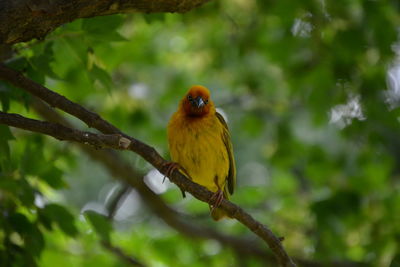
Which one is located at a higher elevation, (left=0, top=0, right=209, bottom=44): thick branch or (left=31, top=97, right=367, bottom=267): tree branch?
(left=31, top=97, right=367, bottom=267): tree branch

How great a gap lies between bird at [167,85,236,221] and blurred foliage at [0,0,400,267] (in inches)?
32.9

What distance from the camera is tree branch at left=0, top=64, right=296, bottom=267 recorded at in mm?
3236

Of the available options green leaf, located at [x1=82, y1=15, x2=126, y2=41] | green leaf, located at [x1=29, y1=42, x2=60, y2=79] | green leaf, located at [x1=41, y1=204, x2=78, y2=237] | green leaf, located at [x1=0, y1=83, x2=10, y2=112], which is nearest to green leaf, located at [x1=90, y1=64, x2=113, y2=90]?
green leaf, located at [x1=82, y1=15, x2=126, y2=41]

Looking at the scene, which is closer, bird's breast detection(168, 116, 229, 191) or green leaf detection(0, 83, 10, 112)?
green leaf detection(0, 83, 10, 112)

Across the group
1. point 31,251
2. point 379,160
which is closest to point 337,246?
point 379,160

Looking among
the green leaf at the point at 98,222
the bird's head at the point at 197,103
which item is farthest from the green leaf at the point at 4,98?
the bird's head at the point at 197,103

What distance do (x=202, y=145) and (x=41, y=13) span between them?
2307 mm

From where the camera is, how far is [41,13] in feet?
9.77

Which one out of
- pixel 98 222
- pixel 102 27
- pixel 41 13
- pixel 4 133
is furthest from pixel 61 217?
pixel 41 13

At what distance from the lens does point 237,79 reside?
801 cm

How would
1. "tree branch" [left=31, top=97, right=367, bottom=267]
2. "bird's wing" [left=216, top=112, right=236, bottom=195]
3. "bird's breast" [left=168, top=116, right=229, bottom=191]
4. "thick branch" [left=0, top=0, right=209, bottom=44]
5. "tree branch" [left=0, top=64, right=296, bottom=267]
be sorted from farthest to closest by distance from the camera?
"tree branch" [left=31, top=97, right=367, bottom=267] → "bird's wing" [left=216, top=112, right=236, bottom=195] → "bird's breast" [left=168, top=116, right=229, bottom=191] → "tree branch" [left=0, top=64, right=296, bottom=267] → "thick branch" [left=0, top=0, right=209, bottom=44]

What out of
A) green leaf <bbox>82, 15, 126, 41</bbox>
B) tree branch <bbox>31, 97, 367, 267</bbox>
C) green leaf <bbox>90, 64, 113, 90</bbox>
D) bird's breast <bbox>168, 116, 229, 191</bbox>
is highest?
tree branch <bbox>31, 97, 367, 267</bbox>

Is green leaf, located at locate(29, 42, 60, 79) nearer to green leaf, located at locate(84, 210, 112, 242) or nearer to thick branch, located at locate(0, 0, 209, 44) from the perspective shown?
thick branch, located at locate(0, 0, 209, 44)

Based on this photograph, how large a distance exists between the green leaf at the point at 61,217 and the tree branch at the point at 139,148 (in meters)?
0.75
